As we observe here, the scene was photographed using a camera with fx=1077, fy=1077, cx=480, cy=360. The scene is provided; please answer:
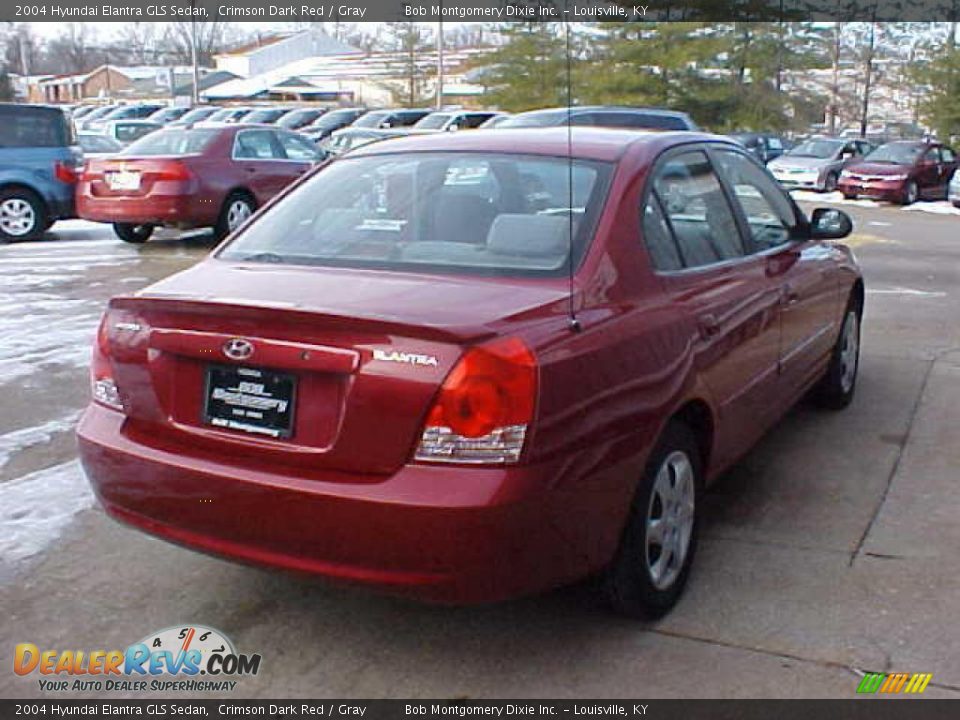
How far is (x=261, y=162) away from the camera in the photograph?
44.0 ft

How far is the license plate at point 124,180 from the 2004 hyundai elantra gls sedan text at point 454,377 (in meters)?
8.80

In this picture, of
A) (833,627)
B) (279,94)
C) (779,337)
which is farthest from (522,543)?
(279,94)

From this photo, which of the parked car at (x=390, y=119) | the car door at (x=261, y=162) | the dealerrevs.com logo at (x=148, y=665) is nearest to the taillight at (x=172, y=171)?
the car door at (x=261, y=162)

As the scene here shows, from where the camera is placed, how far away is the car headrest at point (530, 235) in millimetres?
3465

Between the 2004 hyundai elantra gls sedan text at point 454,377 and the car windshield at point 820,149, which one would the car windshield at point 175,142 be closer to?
the 2004 hyundai elantra gls sedan text at point 454,377

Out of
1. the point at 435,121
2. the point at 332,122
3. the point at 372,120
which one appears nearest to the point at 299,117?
the point at 332,122

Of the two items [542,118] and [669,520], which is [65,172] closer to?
[542,118]

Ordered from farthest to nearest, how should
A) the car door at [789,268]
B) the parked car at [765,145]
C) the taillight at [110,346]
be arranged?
the parked car at [765,145] < the car door at [789,268] < the taillight at [110,346]

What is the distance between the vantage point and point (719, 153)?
4.57 m

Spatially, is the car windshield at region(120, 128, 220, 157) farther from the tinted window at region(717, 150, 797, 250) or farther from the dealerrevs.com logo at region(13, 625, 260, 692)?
the dealerrevs.com logo at region(13, 625, 260, 692)

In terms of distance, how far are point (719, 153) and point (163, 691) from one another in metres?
3.03

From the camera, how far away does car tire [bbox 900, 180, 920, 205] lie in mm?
22172

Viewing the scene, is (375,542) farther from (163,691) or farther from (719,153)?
(719,153)

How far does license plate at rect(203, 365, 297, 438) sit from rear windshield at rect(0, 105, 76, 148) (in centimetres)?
1116
